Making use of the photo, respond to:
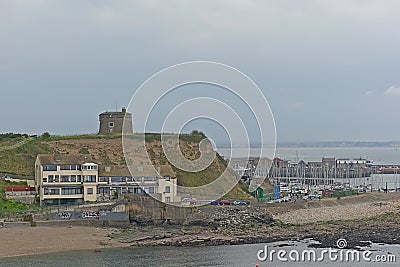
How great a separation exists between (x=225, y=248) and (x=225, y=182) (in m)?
19.5

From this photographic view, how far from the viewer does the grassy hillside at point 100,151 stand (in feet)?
145

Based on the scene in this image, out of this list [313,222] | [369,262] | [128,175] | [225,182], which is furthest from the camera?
[225,182]

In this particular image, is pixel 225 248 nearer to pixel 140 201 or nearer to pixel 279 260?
pixel 279 260

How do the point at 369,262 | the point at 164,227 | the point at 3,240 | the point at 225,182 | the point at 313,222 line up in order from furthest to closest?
the point at 225,182 < the point at 313,222 < the point at 164,227 < the point at 3,240 < the point at 369,262

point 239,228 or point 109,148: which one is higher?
point 109,148

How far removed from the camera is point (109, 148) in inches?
1959

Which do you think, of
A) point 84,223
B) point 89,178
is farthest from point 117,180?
point 84,223

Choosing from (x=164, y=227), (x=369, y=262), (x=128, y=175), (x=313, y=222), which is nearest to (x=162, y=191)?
(x=128, y=175)

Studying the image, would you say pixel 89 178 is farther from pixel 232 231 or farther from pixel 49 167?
pixel 232 231

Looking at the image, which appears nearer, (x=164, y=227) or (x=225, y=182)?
(x=164, y=227)
